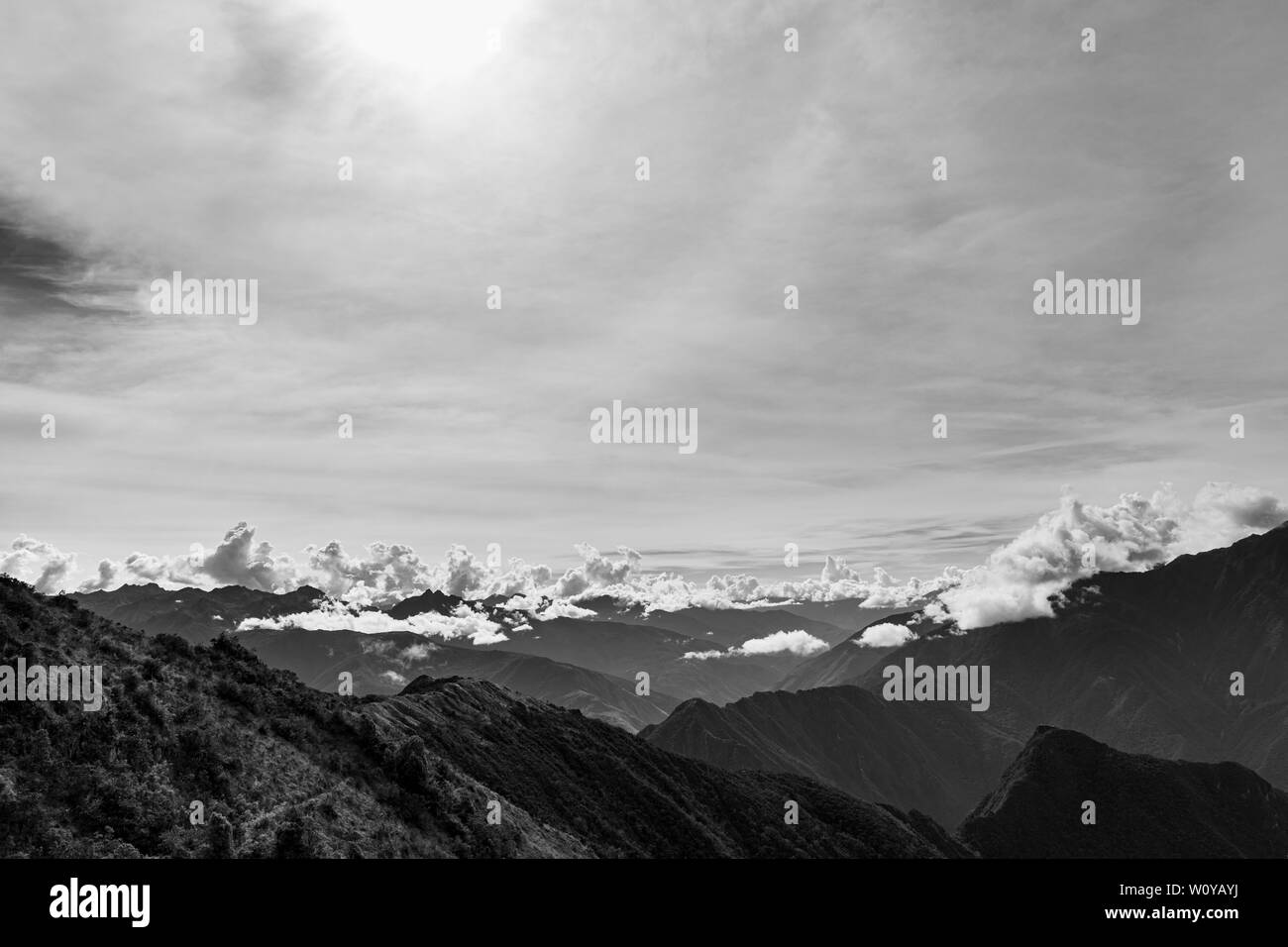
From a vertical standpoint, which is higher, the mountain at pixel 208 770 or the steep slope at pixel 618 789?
the mountain at pixel 208 770

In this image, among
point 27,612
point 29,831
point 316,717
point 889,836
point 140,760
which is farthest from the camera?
point 889,836

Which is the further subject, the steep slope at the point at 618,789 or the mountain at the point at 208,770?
the steep slope at the point at 618,789

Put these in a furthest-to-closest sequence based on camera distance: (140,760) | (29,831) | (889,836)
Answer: (889,836) < (140,760) < (29,831)

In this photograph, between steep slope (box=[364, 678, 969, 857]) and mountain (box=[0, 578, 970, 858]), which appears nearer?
mountain (box=[0, 578, 970, 858])

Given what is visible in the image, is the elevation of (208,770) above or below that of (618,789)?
above

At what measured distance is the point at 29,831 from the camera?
3494 cm

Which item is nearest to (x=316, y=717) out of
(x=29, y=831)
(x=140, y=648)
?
(x=140, y=648)

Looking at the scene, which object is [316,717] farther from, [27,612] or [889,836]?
→ [889,836]

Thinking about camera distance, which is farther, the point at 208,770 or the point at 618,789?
the point at 618,789

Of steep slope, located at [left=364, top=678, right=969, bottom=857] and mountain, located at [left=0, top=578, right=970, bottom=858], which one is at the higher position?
mountain, located at [left=0, top=578, right=970, bottom=858]
